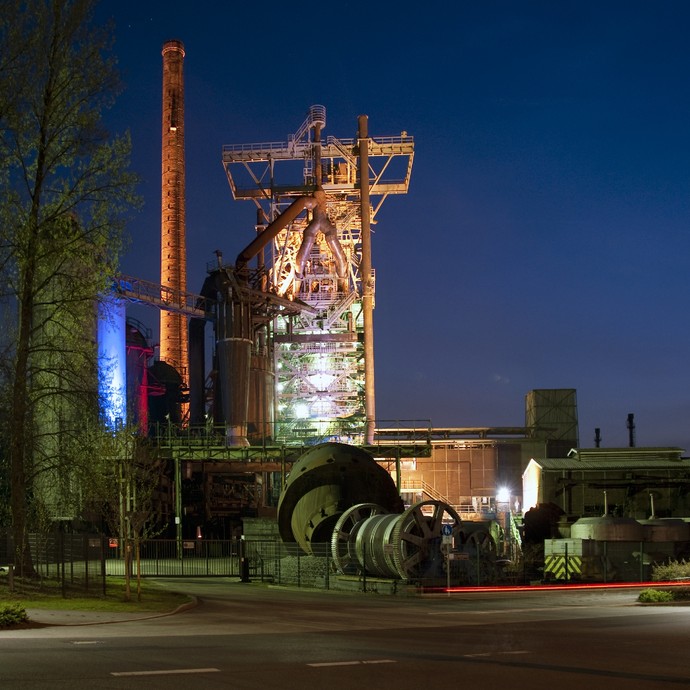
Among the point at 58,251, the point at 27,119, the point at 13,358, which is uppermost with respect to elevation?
the point at 27,119

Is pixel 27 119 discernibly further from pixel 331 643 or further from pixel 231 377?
pixel 231 377

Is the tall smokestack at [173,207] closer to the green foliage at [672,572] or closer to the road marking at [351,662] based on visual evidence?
the green foliage at [672,572]

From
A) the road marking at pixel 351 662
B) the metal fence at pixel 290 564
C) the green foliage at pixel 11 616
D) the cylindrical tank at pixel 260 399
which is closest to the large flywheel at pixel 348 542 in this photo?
the metal fence at pixel 290 564

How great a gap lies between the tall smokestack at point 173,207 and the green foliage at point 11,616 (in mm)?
63097

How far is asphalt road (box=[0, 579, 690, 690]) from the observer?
37.6ft

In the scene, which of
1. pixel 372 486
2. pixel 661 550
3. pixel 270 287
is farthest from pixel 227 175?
pixel 661 550

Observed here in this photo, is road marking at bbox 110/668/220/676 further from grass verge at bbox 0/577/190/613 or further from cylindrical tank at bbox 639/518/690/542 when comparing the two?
cylindrical tank at bbox 639/518/690/542

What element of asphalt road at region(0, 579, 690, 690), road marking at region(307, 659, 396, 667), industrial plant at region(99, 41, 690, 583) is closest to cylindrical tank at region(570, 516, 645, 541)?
industrial plant at region(99, 41, 690, 583)

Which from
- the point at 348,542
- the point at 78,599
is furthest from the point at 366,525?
the point at 78,599

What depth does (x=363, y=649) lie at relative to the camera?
48.4ft

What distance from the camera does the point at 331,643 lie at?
51.3 ft

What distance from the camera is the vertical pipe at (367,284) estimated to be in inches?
2741

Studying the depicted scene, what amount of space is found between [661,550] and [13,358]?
2489 centimetres

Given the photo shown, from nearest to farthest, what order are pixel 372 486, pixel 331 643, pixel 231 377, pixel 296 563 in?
pixel 331 643 < pixel 296 563 < pixel 372 486 < pixel 231 377
